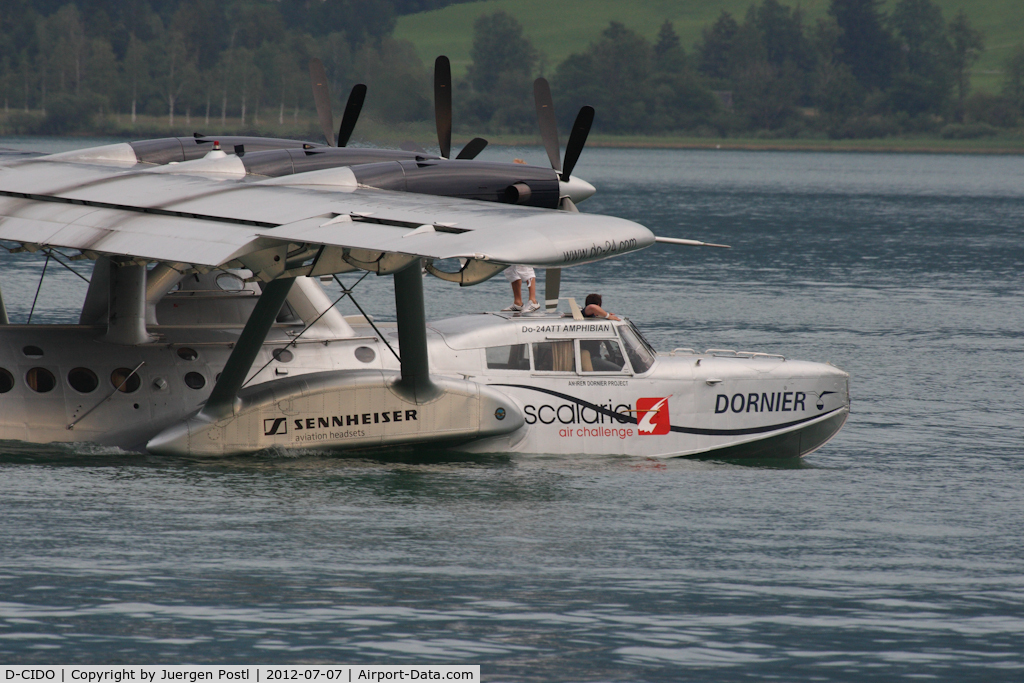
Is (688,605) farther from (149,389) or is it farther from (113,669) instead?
(149,389)

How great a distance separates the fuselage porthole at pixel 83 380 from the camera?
60.4ft

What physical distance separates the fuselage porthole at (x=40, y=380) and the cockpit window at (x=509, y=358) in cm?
624

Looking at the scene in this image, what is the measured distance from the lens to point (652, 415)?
1988 centimetres

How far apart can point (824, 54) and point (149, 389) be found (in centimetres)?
18834

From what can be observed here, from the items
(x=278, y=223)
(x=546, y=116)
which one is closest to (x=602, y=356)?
(x=546, y=116)

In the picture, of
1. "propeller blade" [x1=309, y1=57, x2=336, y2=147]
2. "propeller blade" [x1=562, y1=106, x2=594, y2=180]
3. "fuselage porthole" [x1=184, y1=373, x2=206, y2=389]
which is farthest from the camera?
"propeller blade" [x1=309, y1=57, x2=336, y2=147]

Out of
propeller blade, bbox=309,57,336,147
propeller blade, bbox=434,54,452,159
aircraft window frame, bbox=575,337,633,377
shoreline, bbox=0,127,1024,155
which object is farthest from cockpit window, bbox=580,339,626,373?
shoreline, bbox=0,127,1024,155

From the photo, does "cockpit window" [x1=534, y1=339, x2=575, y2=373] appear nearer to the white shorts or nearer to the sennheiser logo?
the white shorts

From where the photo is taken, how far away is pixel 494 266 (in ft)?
44.0

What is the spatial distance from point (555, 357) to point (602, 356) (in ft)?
2.37

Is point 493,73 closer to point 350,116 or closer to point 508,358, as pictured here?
point 350,116

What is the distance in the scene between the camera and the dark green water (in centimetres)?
1191

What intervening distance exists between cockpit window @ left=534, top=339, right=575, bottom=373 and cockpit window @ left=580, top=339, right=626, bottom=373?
22 cm

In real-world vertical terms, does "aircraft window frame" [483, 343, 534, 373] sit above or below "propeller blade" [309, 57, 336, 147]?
below
